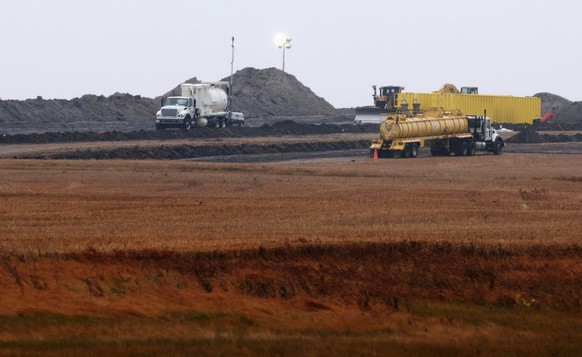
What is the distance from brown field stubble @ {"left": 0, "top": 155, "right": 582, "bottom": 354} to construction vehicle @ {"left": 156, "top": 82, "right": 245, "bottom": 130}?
38.2 m

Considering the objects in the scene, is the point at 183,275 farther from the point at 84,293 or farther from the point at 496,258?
the point at 496,258

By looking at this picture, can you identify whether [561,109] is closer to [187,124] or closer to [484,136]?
[187,124]

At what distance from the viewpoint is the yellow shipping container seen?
74312 mm

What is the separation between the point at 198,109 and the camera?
70062mm

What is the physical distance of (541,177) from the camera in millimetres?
38781

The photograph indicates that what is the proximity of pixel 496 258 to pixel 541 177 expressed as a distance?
20.5 m

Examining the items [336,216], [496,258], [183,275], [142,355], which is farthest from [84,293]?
[336,216]

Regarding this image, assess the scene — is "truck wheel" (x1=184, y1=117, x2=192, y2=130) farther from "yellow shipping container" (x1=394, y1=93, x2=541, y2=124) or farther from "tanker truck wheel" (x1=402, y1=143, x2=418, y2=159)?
"tanker truck wheel" (x1=402, y1=143, x2=418, y2=159)

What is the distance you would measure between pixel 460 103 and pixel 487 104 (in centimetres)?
580

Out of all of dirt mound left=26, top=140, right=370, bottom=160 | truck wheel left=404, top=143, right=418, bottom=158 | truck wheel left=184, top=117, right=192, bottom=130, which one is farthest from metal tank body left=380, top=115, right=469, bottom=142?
truck wheel left=184, top=117, right=192, bottom=130

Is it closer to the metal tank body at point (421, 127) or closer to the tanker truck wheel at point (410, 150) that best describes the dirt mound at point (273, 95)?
the metal tank body at point (421, 127)

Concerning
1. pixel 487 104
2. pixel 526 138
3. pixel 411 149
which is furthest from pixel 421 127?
pixel 487 104

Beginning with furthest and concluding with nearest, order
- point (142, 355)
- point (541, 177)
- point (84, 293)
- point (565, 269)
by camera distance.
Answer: point (541, 177)
point (565, 269)
point (84, 293)
point (142, 355)

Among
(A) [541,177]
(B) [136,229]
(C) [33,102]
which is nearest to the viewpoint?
(B) [136,229]
